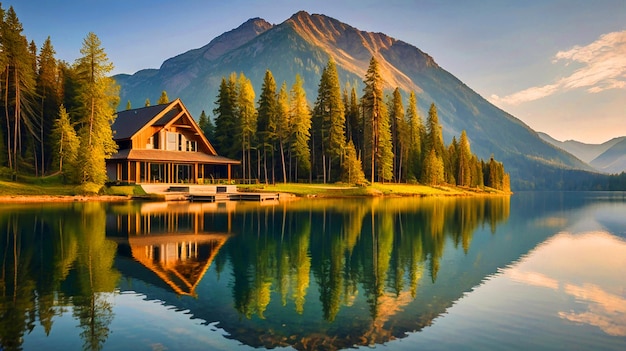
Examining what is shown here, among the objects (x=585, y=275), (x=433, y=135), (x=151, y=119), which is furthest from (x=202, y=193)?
(x=433, y=135)

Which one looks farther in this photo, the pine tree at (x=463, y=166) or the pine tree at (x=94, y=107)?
the pine tree at (x=463, y=166)

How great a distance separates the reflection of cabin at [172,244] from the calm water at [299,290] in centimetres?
10

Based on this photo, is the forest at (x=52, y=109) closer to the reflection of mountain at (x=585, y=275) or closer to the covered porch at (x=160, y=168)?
the covered porch at (x=160, y=168)

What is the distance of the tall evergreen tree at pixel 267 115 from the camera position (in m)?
70.2

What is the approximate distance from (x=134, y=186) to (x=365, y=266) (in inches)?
1590

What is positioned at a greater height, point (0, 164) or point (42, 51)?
point (42, 51)

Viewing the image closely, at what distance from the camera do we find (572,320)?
11.3 meters

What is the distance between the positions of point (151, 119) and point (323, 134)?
2732cm

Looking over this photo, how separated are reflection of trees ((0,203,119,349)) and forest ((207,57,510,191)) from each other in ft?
151

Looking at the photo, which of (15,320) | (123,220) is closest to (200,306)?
(15,320)

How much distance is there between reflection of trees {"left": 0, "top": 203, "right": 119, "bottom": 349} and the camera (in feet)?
33.0

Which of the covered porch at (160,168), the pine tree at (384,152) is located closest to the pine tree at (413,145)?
the pine tree at (384,152)

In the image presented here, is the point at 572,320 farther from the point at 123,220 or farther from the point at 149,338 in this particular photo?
the point at 123,220

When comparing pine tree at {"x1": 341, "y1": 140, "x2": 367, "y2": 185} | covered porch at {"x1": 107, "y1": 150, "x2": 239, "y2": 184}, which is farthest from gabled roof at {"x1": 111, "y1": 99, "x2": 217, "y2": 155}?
pine tree at {"x1": 341, "y1": 140, "x2": 367, "y2": 185}
